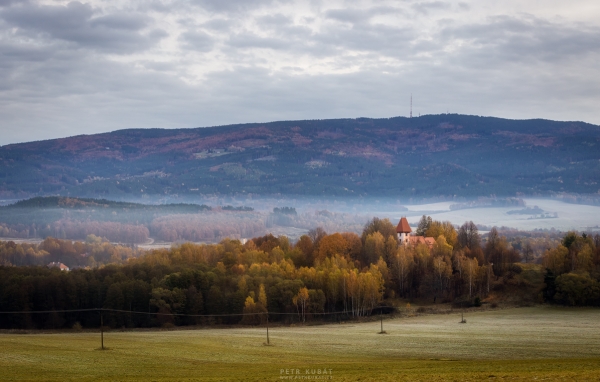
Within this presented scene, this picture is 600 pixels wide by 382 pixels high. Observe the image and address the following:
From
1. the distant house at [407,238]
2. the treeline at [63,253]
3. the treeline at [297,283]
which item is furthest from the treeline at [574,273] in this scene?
the treeline at [63,253]

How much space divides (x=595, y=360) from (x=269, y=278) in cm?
6413

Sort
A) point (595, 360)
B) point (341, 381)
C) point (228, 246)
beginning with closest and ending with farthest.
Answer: point (341, 381)
point (595, 360)
point (228, 246)

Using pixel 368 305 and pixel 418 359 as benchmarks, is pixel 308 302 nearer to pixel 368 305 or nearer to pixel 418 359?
pixel 368 305

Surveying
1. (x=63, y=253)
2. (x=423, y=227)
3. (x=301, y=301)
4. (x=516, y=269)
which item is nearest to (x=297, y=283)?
(x=301, y=301)

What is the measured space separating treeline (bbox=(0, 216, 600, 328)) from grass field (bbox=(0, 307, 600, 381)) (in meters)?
17.9

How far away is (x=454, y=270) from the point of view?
11706cm

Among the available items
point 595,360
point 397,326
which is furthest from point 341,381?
point 397,326

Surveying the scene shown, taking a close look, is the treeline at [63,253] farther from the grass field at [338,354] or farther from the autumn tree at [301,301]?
the grass field at [338,354]

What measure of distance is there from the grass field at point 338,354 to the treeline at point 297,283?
704 inches

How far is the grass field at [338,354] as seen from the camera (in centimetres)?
4291

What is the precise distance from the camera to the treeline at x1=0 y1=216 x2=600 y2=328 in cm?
9812

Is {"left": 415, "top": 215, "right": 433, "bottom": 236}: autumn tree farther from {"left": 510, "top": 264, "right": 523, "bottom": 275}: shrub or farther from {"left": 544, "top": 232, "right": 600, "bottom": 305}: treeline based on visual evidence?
{"left": 544, "top": 232, "right": 600, "bottom": 305}: treeline

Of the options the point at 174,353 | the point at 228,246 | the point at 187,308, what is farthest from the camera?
the point at 228,246

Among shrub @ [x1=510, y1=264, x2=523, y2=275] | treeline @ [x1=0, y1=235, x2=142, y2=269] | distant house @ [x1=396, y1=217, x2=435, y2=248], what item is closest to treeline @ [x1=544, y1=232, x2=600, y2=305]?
shrub @ [x1=510, y1=264, x2=523, y2=275]
